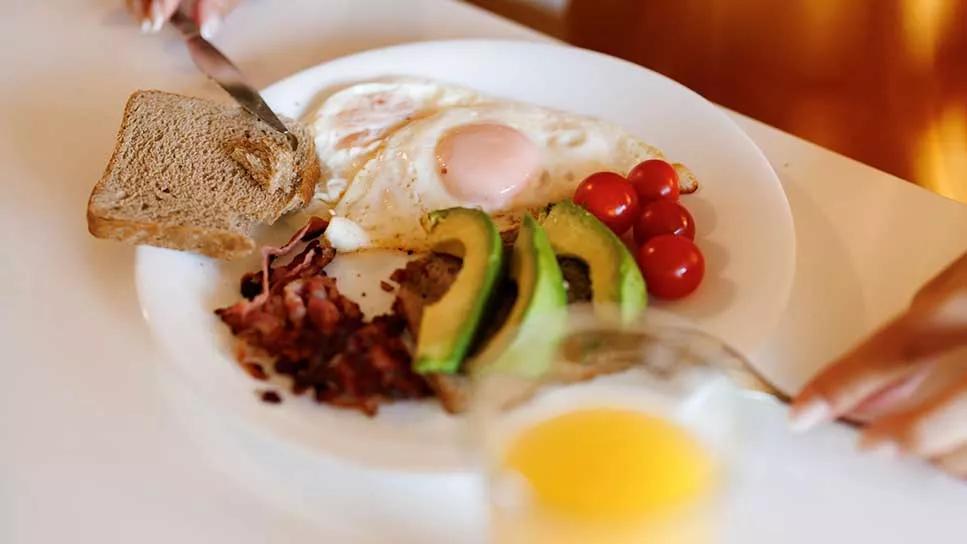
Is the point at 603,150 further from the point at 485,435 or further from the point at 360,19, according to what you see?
the point at 485,435

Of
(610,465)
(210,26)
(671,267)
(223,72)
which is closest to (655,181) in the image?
(671,267)

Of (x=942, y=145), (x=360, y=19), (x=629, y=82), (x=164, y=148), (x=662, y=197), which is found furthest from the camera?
(x=360, y=19)

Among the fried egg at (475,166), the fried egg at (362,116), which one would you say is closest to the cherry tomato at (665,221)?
the fried egg at (475,166)

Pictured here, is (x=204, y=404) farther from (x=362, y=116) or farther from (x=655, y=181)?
(x=655, y=181)

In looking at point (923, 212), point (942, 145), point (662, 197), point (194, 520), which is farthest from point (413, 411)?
point (942, 145)

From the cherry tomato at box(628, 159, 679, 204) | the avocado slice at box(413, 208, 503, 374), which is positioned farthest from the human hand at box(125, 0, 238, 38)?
the cherry tomato at box(628, 159, 679, 204)

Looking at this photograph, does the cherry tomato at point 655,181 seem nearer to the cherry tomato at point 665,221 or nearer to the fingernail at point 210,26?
the cherry tomato at point 665,221
